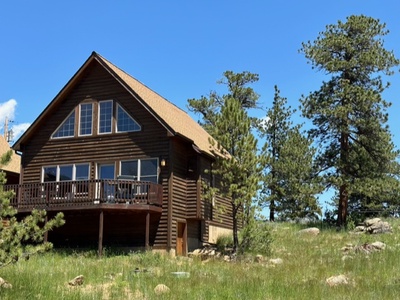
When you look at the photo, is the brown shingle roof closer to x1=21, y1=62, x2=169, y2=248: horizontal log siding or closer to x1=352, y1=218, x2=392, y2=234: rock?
x1=21, y1=62, x2=169, y2=248: horizontal log siding

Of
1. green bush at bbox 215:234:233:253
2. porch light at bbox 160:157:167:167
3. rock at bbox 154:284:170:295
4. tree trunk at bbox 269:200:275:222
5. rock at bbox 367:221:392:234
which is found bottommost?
rock at bbox 154:284:170:295

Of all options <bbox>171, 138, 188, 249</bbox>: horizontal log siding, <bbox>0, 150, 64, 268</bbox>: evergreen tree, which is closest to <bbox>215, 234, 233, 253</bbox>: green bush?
<bbox>171, 138, 188, 249</bbox>: horizontal log siding

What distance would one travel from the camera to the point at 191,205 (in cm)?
2494

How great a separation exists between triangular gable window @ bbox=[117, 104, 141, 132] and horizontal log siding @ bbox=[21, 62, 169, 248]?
0.23m

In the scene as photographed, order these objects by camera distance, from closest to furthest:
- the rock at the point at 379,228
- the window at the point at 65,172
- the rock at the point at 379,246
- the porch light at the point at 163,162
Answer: the rock at the point at 379,246
the porch light at the point at 163,162
the window at the point at 65,172
the rock at the point at 379,228

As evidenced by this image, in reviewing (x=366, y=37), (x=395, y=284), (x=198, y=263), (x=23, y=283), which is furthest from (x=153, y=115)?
(x=366, y=37)

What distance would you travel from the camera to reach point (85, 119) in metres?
26.4

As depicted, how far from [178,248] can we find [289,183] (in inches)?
665

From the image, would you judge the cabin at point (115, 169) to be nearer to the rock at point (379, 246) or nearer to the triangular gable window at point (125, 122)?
the triangular gable window at point (125, 122)

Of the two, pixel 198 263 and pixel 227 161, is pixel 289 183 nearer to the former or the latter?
pixel 227 161

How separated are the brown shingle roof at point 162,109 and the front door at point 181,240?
3.59 metres

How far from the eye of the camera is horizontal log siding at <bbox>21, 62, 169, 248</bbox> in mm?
24469

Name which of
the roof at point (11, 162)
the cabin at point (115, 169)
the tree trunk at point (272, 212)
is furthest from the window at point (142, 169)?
the tree trunk at point (272, 212)

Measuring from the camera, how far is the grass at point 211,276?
13.7 meters
